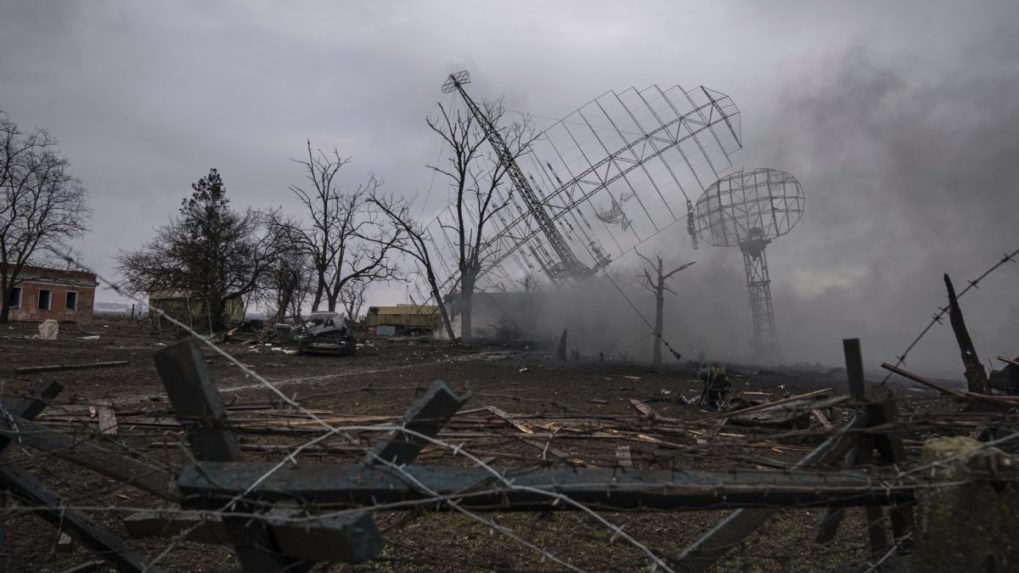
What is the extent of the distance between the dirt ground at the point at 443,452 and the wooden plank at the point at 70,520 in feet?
0.49

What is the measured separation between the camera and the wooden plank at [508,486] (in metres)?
1.89

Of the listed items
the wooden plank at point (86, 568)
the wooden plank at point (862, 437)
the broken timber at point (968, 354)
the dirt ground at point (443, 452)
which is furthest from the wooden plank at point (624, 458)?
the broken timber at point (968, 354)

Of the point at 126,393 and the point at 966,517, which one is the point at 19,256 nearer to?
the point at 126,393

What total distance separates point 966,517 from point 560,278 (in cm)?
3539

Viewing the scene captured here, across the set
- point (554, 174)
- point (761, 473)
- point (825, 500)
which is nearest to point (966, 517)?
point (825, 500)

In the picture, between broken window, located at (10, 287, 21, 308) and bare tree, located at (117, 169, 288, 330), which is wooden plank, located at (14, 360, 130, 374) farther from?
broken window, located at (10, 287, 21, 308)

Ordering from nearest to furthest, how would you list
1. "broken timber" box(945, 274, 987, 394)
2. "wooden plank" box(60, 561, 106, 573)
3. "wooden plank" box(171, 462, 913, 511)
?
"wooden plank" box(171, 462, 913, 511)
"wooden plank" box(60, 561, 106, 573)
"broken timber" box(945, 274, 987, 394)

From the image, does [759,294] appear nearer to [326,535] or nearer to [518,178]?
[518,178]

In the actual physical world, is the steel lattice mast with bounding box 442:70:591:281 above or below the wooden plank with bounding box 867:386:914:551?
above

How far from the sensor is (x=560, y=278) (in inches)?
1468

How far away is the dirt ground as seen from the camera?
2844 millimetres

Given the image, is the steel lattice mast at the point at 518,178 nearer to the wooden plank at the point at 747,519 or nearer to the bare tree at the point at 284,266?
the bare tree at the point at 284,266

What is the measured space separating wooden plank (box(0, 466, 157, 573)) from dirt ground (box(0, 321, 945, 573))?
5.8 inches

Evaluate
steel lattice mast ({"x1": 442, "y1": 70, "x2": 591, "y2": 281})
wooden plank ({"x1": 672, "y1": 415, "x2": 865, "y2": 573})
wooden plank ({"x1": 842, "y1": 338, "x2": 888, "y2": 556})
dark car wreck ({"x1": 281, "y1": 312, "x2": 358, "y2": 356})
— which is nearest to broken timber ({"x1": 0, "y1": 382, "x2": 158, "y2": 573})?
wooden plank ({"x1": 672, "y1": 415, "x2": 865, "y2": 573})
